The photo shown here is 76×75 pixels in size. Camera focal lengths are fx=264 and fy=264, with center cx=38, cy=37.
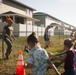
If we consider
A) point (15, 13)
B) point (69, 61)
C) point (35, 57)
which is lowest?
point (69, 61)

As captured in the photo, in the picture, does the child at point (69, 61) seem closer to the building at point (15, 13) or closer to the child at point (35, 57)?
the child at point (35, 57)

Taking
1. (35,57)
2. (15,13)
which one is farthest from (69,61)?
(15,13)

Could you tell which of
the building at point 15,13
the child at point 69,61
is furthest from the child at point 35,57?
the building at point 15,13

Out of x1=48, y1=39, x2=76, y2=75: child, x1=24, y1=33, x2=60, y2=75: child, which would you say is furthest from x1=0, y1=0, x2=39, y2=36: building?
x1=24, y1=33, x2=60, y2=75: child

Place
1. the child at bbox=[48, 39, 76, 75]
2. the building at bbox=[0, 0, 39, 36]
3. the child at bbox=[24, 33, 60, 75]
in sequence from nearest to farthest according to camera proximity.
A: the child at bbox=[24, 33, 60, 75] → the child at bbox=[48, 39, 76, 75] → the building at bbox=[0, 0, 39, 36]

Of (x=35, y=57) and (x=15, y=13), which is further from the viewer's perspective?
(x=15, y=13)

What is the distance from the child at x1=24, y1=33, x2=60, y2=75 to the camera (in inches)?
201

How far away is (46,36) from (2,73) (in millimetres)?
10382

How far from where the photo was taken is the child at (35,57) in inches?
201

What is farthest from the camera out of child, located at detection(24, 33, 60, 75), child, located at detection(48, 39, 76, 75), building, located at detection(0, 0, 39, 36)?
building, located at detection(0, 0, 39, 36)

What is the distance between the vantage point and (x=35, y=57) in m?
5.21

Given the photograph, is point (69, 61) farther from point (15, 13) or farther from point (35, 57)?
point (15, 13)

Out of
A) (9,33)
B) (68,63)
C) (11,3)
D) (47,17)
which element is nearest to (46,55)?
(68,63)

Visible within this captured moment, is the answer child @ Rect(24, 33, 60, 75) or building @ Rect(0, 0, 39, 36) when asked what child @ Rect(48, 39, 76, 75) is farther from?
building @ Rect(0, 0, 39, 36)
